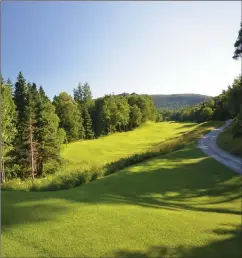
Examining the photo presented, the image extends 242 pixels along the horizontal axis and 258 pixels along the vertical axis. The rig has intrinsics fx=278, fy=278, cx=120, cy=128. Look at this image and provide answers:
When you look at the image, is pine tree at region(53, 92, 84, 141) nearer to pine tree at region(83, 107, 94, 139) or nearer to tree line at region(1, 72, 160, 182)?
pine tree at region(83, 107, 94, 139)

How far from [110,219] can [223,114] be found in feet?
243

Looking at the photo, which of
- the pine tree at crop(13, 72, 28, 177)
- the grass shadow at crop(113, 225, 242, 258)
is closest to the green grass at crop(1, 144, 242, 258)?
the grass shadow at crop(113, 225, 242, 258)

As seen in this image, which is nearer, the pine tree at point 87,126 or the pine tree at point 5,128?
the pine tree at point 5,128

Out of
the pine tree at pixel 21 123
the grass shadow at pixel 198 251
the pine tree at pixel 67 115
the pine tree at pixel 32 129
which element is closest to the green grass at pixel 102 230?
the grass shadow at pixel 198 251

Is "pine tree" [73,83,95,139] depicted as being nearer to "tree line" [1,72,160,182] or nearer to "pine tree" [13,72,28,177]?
"tree line" [1,72,160,182]

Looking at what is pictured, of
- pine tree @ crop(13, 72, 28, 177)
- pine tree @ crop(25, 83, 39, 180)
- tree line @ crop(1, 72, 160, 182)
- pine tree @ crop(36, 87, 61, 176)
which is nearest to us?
tree line @ crop(1, 72, 160, 182)

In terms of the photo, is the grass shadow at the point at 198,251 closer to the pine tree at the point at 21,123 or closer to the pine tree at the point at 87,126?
the pine tree at the point at 21,123

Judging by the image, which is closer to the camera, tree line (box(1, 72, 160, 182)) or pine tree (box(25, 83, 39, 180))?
tree line (box(1, 72, 160, 182))

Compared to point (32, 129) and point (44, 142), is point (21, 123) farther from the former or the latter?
point (44, 142)

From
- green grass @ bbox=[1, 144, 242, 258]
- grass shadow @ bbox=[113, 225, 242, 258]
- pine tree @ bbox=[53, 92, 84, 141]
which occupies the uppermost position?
pine tree @ bbox=[53, 92, 84, 141]

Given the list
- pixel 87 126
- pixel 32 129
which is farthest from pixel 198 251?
pixel 87 126

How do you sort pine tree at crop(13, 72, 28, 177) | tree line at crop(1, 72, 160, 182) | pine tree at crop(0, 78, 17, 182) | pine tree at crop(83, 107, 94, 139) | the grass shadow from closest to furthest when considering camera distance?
the grass shadow → pine tree at crop(0, 78, 17, 182) → tree line at crop(1, 72, 160, 182) → pine tree at crop(13, 72, 28, 177) → pine tree at crop(83, 107, 94, 139)

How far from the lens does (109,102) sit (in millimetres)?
94000

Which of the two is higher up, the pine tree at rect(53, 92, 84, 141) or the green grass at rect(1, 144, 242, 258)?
the pine tree at rect(53, 92, 84, 141)
